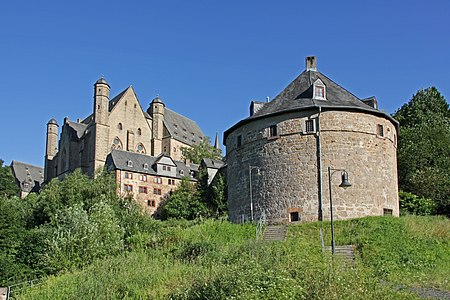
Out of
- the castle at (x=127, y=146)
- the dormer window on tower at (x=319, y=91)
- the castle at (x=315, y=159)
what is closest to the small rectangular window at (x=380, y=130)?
the castle at (x=315, y=159)

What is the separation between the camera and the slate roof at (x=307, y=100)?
118 feet

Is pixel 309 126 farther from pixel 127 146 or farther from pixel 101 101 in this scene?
pixel 127 146

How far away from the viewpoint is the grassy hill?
1686 cm

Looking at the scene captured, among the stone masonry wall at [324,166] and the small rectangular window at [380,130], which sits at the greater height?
the small rectangular window at [380,130]

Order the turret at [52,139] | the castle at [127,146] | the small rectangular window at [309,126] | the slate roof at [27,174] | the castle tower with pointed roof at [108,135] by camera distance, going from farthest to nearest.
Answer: the slate roof at [27,174] → the turret at [52,139] → the castle tower with pointed roof at [108,135] → the castle at [127,146] → the small rectangular window at [309,126]

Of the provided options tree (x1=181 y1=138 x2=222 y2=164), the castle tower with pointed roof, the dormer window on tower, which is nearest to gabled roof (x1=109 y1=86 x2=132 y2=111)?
the castle tower with pointed roof

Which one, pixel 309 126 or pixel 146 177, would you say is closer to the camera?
pixel 309 126

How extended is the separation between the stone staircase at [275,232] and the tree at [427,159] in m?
15.4

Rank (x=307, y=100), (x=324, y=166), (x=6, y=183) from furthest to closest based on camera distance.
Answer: (x=6, y=183) → (x=307, y=100) → (x=324, y=166)

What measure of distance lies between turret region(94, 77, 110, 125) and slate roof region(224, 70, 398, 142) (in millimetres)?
46353

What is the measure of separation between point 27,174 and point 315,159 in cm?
8038

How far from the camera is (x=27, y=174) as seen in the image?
347ft

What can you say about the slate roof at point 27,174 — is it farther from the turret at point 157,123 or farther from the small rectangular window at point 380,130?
the small rectangular window at point 380,130

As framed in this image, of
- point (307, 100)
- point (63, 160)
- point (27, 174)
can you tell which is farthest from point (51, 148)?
point (307, 100)
